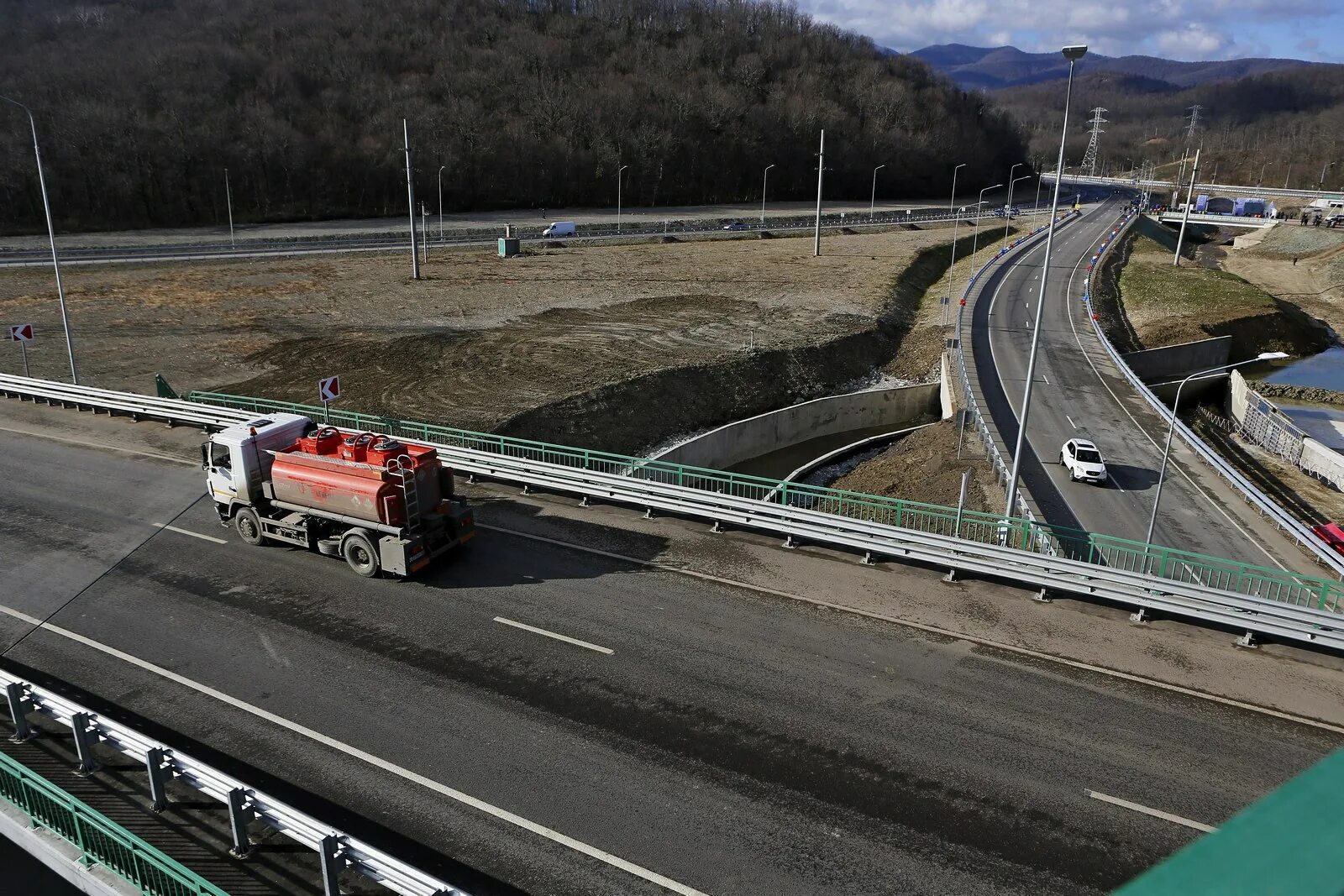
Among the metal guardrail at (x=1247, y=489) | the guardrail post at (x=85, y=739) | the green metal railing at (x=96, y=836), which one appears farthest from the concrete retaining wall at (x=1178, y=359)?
the green metal railing at (x=96, y=836)

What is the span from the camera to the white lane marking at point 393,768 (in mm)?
10133

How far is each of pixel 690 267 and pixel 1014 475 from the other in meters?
50.0

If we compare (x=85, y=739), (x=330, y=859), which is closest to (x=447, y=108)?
(x=85, y=739)

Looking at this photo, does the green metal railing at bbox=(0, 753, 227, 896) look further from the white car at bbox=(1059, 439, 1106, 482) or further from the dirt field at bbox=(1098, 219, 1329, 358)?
the dirt field at bbox=(1098, 219, 1329, 358)

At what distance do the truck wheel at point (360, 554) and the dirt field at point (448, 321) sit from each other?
549 inches

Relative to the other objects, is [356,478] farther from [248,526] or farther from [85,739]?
[85,739]

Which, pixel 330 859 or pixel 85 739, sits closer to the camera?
pixel 330 859

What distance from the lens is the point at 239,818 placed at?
10.1 metres

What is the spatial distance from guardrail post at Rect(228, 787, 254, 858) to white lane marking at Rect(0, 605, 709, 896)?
1913 mm

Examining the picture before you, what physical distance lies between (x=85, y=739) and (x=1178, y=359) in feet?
190

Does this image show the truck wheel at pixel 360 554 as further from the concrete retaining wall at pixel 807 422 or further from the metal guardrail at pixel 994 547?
the concrete retaining wall at pixel 807 422

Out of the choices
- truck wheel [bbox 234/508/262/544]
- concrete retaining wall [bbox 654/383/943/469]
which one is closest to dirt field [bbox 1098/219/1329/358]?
concrete retaining wall [bbox 654/383/943/469]

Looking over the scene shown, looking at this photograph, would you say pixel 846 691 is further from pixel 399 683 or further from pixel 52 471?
pixel 52 471

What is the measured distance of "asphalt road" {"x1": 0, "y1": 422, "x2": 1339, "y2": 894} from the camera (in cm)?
1045
